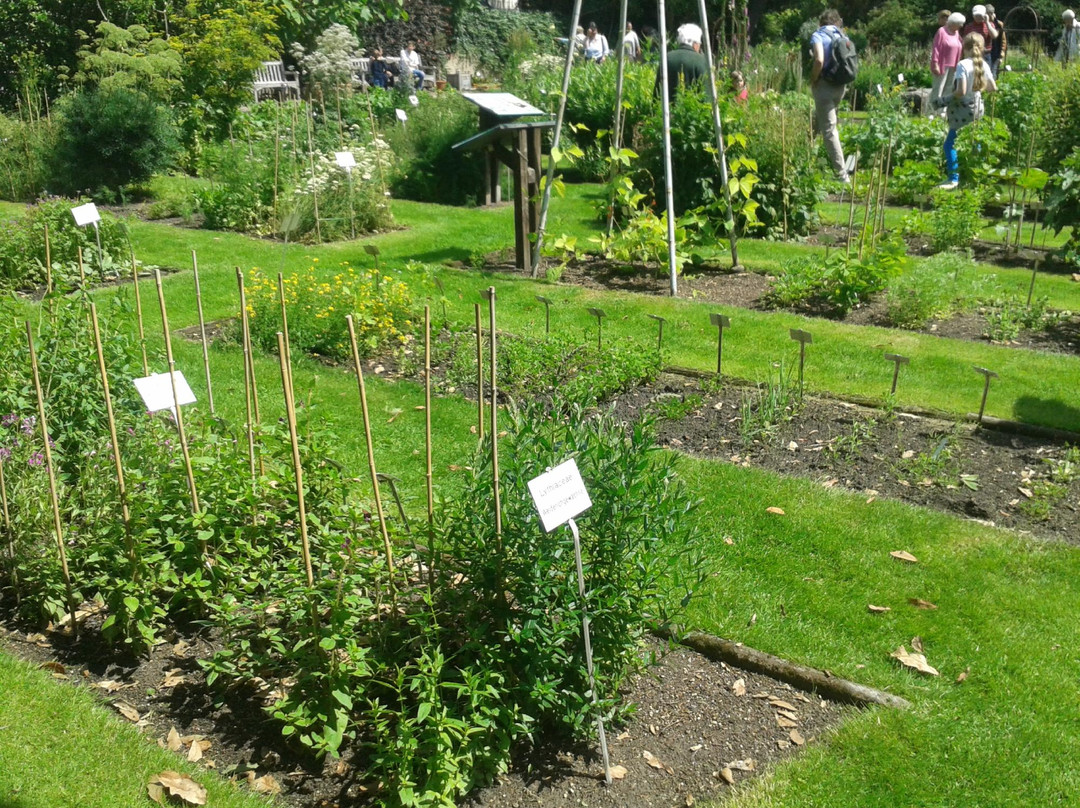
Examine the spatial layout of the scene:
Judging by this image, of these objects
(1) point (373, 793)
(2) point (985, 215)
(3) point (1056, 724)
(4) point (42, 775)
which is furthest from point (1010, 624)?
(2) point (985, 215)

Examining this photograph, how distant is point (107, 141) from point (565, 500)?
11.7 m

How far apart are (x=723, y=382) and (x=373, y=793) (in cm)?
434

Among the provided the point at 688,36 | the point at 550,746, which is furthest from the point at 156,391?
the point at 688,36

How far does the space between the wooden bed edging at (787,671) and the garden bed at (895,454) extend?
66.8 inches

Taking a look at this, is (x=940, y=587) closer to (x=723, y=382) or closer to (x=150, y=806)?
(x=723, y=382)

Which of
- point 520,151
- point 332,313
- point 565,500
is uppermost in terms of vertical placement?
point 520,151

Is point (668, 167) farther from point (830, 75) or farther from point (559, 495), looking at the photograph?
point (559, 495)

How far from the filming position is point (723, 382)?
23.0ft

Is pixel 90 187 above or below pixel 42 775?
above

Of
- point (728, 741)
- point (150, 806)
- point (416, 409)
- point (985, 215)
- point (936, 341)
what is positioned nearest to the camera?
point (150, 806)

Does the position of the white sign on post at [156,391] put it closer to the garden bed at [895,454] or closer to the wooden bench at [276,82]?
the garden bed at [895,454]

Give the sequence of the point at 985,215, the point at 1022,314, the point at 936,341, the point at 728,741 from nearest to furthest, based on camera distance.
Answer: the point at 728,741 → the point at 936,341 → the point at 1022,314 → the point at 985,215

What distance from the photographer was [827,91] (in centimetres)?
1377

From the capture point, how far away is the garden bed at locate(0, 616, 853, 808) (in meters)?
3.41
